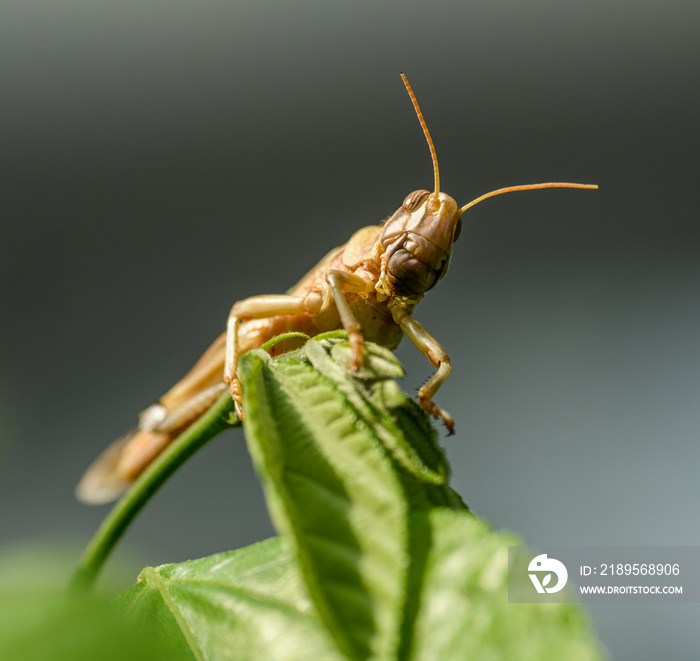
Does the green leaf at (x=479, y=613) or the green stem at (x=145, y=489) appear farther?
the green stem at (x=145, y=489)

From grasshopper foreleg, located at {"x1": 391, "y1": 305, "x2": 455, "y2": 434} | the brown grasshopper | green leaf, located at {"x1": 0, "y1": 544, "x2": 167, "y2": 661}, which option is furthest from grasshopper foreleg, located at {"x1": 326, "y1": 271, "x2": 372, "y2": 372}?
green leaf, located at {"x1": 0, "y1": 544, "x2": 167, "y2": 661}

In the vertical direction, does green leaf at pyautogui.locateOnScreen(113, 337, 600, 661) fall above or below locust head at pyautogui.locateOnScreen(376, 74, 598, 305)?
below

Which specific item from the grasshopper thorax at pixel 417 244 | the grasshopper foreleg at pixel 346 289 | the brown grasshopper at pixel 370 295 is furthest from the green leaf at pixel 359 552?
the grasshopper thorax at pixel 417 244

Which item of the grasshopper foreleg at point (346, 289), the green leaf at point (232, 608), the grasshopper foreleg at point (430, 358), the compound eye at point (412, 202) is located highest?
the compound eye at point (412, 202)

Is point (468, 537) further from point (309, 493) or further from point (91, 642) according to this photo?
point (91, 642)

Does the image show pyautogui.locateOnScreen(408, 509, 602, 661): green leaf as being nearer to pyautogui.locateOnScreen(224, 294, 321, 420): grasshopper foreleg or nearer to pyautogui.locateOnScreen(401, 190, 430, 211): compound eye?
pyautogui.locateOnScreen(224, 294, 321, 420): grasshopper foreleg

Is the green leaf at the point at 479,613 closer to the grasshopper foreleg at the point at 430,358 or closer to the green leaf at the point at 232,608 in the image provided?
the green leaf at the point at 232,608
